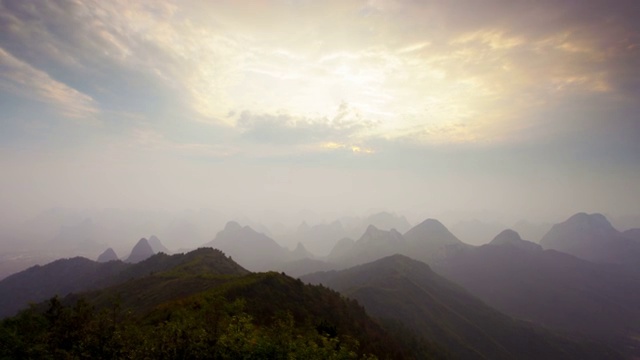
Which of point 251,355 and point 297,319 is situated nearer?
point 251,355

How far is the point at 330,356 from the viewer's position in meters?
28.6

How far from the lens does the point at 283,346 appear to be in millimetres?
28625

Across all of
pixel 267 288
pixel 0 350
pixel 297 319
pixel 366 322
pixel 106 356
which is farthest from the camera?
pixel 366 322

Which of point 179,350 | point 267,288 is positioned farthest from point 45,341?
point 267,288

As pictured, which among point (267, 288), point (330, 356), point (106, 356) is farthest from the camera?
point (267, 288)

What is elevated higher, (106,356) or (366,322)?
(106,356)

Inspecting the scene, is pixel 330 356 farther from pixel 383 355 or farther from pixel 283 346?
pixel 383 355

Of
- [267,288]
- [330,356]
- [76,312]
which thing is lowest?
[267,288]

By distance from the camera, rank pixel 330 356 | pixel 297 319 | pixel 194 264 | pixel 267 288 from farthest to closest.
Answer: pixel 194 264 → pixel 267 288 → pixel 297 319 → pixel 330 356

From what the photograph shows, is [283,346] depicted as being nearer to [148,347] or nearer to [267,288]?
[148,347]

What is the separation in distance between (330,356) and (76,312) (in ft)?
80.1

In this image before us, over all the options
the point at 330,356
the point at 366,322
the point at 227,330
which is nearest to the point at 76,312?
the point at 227,330

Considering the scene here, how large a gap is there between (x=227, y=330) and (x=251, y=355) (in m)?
4.29

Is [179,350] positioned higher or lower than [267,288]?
higher
